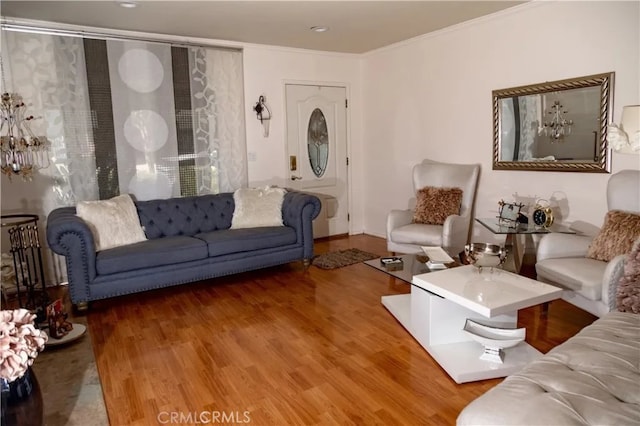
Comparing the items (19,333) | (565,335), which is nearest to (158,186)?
(19,333)

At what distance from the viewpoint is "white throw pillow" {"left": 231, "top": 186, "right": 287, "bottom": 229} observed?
14.1 feet

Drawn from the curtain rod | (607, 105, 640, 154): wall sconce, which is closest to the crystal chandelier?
(607, 105, 640, 154): wall sconce

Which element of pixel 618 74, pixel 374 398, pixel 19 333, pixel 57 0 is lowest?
pixel 374 398

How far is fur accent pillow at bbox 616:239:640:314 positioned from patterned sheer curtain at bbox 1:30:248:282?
3.79 m

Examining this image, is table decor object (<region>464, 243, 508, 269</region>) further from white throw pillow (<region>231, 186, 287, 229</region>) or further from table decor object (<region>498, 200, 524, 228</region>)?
white throw pillow (<region>231, 186, 287, 229</region>)

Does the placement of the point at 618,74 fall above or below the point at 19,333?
above

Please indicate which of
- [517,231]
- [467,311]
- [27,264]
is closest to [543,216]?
[517,231]

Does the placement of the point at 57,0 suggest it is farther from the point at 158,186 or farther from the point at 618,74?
the point at 618,74

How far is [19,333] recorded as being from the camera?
147 centimetres

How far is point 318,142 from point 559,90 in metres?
2.86

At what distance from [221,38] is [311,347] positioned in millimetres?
3527

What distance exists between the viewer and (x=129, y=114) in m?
4.28

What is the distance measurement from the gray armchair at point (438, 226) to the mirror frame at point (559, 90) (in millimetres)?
333

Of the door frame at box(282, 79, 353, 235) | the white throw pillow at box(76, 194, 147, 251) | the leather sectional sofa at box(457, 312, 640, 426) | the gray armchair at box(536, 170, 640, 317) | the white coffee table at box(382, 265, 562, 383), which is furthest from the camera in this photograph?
the door frame at box(282, 79, 353, 235)
